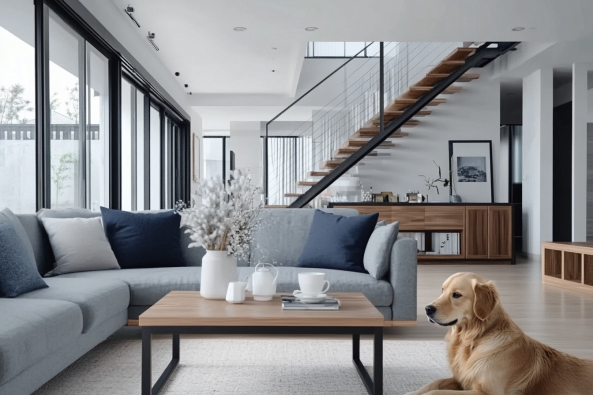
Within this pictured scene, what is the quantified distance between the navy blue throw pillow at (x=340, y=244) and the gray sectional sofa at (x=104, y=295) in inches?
5.3

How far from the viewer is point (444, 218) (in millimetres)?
8375

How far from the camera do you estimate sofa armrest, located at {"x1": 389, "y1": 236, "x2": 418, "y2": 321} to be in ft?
12.0

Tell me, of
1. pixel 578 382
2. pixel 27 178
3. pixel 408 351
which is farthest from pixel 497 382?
pixel 27 178

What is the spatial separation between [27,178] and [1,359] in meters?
2.53

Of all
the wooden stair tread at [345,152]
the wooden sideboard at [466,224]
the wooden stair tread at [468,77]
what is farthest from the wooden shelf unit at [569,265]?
the wooden stair tread at [468,77]

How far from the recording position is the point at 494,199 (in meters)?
9.62

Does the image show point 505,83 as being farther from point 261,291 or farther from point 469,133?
point 261,291

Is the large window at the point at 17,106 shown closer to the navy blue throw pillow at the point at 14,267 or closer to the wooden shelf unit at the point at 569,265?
the navy blue throw pillow at the point at 14,267

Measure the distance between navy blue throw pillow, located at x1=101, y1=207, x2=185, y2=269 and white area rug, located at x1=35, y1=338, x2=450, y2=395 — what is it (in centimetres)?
66

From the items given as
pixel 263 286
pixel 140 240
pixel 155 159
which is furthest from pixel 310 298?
pixel 155 159

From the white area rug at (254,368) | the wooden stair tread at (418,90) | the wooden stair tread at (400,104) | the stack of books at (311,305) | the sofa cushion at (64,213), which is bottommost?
the white area rug at (254,368)

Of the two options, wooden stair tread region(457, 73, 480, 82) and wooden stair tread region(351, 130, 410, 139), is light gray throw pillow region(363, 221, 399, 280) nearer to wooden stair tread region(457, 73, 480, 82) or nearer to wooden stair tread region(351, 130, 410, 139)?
wooden stair tread region(351, 130, 410, 139)

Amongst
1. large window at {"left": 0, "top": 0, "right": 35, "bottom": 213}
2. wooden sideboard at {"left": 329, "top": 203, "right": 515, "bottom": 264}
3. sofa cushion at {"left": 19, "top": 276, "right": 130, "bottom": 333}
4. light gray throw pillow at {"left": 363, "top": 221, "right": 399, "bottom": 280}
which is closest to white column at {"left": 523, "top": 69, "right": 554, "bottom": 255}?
wooden sideboard at {"left": 329, "top": 203, "right": 515, "bottom": 264}

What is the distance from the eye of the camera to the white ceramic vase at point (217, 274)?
2.77 metres
